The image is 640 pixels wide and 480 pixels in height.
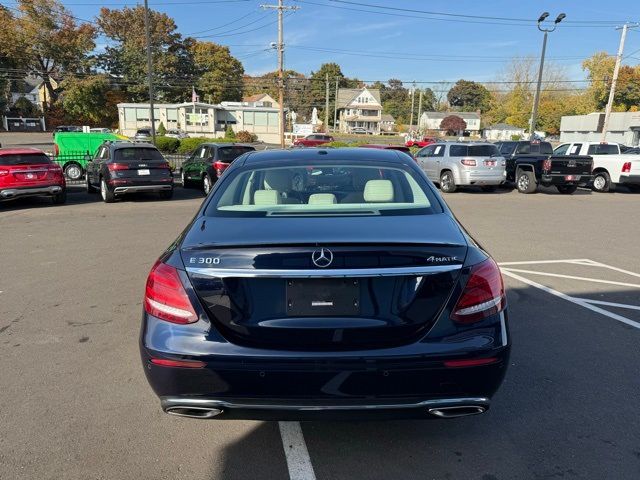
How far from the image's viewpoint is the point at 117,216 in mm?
11734

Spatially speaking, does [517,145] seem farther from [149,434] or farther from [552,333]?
[149,434]

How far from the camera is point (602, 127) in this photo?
187 feet

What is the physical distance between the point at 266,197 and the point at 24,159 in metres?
12.3

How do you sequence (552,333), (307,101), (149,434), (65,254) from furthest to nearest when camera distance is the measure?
(307,101), (65,254), (552,333), (149,434)

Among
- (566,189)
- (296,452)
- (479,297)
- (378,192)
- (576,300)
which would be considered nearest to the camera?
(479,297)

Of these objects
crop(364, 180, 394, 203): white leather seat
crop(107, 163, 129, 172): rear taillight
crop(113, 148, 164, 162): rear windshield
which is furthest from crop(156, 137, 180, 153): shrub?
crop(364, 180, 394, 203): white leather seat

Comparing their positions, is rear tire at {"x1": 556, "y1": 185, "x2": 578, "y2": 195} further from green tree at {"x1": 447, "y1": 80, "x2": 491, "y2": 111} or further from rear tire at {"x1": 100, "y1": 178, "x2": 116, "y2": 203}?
green tree at {"x1": 447, "y1": 80, "x2": 491, "y2": 111}

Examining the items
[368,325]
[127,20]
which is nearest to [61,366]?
[368,325]

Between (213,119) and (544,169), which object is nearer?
(544,169)

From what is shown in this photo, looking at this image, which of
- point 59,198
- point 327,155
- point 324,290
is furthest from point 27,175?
point 324,290

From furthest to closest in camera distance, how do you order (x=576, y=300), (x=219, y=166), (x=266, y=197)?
(x=219, y=166) → (x=576, y=300) → (x=266, y=197)

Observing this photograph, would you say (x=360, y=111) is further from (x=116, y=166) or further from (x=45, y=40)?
(x=116, y=166)

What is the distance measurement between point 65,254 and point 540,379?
704cm

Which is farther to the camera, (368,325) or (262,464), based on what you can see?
(262,464)
